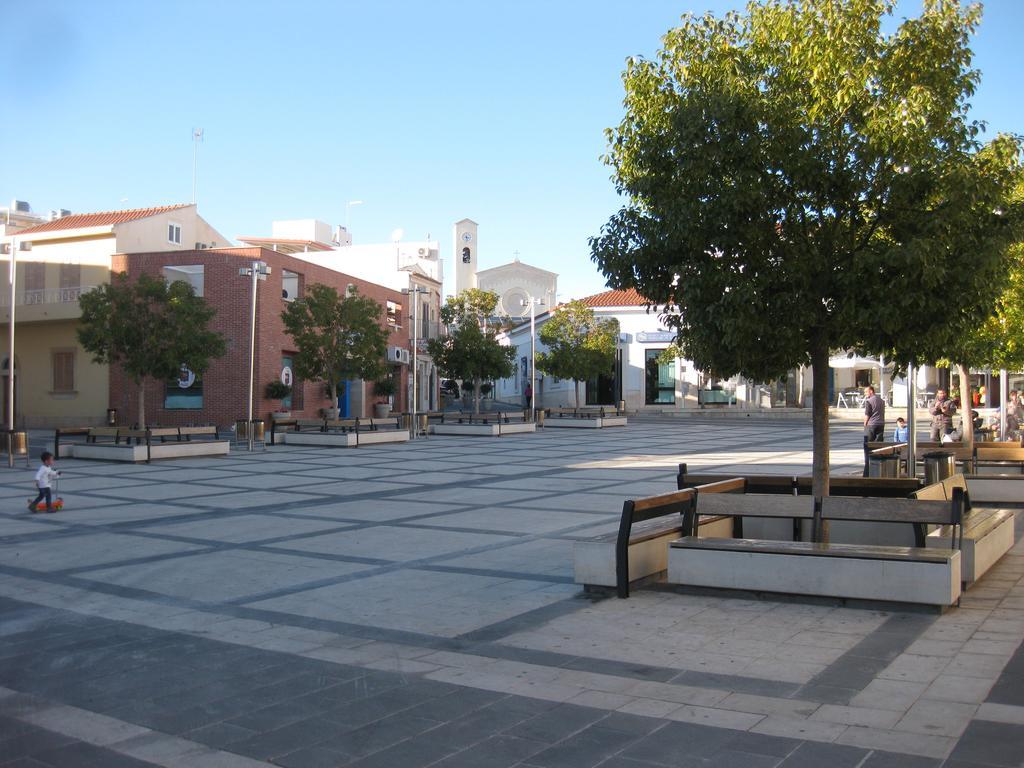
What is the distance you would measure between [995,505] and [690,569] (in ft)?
26.0

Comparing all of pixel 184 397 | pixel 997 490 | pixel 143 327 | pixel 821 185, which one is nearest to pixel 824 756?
pixel 821 185

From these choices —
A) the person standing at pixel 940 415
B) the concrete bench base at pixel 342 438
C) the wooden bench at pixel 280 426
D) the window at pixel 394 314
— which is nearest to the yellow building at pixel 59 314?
the wooden bench at pixel 280 426

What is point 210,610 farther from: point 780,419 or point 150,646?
point 780,419

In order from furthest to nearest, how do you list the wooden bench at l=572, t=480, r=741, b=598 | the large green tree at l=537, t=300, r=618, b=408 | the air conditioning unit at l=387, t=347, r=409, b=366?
the air conditioning unit at l=387, t=347, r=409, b=366 < the large green tree at l=537, t=300, r=618, b=408 < the wooden bench at l=572, t=480, r=741, b=598

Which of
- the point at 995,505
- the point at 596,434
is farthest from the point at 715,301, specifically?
the point at 596,434

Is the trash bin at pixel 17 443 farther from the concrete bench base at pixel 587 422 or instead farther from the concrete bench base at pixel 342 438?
the concrete bench base at pixel 587 422

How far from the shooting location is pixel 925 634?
20.1 feet

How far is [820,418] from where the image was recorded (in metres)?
8.27

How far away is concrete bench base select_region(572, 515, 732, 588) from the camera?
303 inches

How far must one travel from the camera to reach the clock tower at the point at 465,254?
264 feet

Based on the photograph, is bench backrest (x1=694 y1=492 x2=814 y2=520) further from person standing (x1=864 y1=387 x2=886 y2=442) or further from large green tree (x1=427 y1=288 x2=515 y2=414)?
large green tree (x1=427 y1=288 x2=515 y2=414)

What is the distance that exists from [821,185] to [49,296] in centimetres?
3588

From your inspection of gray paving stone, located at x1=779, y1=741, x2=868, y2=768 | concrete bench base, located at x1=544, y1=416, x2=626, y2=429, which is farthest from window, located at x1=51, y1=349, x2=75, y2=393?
gray paving stone, located at x1=779, y1=741, x2=868, y2=768

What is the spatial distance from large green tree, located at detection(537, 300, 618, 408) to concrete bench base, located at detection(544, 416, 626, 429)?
3.25 meters
